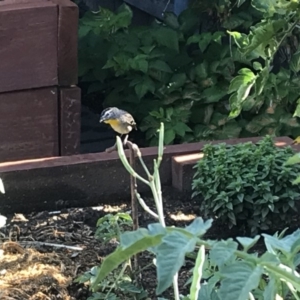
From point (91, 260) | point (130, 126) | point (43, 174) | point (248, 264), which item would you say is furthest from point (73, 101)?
point (248, 264)

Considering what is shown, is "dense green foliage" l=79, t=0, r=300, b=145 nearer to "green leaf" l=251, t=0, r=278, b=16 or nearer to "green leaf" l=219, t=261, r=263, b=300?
"green leaf" l=251, t=0, r=278, b=16

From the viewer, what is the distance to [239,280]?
0.98 meters

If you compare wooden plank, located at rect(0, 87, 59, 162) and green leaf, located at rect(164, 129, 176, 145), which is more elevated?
wooden plank, located at rect(0, 87, 59, 162)

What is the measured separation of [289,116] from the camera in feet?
15.5

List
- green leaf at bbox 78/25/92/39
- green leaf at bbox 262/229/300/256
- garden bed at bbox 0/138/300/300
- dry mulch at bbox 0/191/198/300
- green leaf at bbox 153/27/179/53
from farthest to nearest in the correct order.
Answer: green leaf at bbox 78/25/92/39
green leaf at bbox 153/27/179/53
garden bed at bbox 0/138/300/300
dry mulch at bbox 0/191/198/300
green leaf at bbox 262/229/300/256

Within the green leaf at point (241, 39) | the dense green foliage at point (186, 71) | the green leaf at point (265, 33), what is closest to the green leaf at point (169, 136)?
the dense green foliage at point (186, 71)

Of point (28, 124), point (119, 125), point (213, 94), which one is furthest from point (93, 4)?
point (119, 125)

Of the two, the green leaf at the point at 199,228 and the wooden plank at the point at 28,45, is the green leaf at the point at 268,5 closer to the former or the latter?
the green leaf at the point at 199,228

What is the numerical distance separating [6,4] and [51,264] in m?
1.61

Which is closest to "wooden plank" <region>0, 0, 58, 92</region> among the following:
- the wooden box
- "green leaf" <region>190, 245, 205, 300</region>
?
the wooden box

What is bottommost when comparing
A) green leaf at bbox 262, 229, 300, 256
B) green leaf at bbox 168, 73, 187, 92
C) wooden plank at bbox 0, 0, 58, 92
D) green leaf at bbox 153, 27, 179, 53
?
green leaf at bbox 168, 73, 187, 92

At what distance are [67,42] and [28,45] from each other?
0.20 meters

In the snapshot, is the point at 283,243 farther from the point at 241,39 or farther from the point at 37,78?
the point at 37,78

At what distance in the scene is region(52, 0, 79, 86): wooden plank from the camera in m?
4.05
